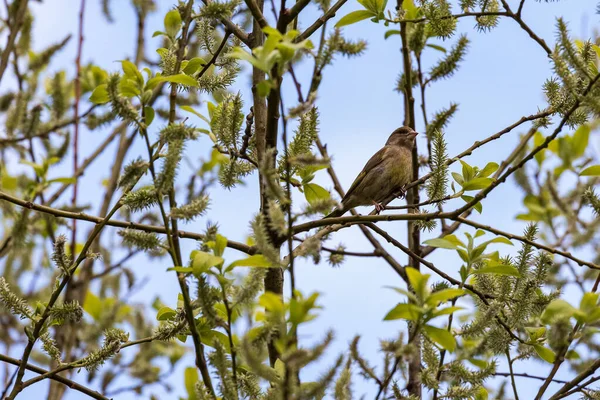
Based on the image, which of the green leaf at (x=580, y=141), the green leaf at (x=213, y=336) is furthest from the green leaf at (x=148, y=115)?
the green leaf at (x=580, y=141)

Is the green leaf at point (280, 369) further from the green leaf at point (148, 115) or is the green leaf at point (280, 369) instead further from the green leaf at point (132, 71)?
the green leaf at point (132, 71)

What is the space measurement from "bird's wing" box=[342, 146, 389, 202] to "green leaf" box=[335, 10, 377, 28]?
3.92 m

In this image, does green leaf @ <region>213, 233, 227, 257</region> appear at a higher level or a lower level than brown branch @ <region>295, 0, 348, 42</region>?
lower

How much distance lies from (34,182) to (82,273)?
59.0 inches

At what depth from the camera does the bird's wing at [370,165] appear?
26.6 feet

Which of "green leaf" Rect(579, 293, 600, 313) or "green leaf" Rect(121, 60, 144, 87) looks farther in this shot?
"green leaf" Rect(121, 60, 144, 87)

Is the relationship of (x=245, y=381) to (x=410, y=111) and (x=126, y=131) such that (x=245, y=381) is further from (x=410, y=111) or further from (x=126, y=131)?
(x=126, y=131)

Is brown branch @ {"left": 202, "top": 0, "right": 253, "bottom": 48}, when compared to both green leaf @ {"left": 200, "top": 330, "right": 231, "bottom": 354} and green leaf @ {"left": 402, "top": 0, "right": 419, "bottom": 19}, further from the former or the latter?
green leaf @ {"left": 200, "top": 330, "right": 231, "bottom": 354}

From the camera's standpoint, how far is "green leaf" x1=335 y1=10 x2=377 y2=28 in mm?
4133

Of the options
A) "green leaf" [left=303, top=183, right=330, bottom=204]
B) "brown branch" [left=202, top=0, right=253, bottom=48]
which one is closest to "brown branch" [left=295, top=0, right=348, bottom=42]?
"brown branch" [left=202, top=0, right=253, bottom=48]

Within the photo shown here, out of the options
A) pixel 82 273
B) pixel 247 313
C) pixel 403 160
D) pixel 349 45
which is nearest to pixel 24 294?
pixel 82 273

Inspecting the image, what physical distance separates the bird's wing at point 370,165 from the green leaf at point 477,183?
13.3 ft

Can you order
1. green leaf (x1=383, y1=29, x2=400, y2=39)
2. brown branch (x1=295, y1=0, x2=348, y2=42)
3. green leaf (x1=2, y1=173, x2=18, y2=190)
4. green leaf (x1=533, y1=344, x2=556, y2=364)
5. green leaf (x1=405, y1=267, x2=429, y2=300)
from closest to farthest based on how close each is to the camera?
green leaf (x1=405, y1=267, x2=429, y2=300) → green leaf (x1=533, y1=344, x2=556, y2=364) → brown branch (x1=295, y1=0, x2=348, y2=42) → green leaf (x1=383, y1=29, x2=400, y2=39) → green leaf (x1=2, y1=173, x2=18, y2=190)

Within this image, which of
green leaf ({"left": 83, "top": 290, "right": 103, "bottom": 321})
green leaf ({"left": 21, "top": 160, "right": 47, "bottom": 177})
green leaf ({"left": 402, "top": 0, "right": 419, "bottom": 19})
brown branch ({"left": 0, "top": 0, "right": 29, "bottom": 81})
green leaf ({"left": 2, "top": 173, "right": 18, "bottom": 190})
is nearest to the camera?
green leaf ({"left": 402, "top": 0, "right": 419, "bottom": 19})
